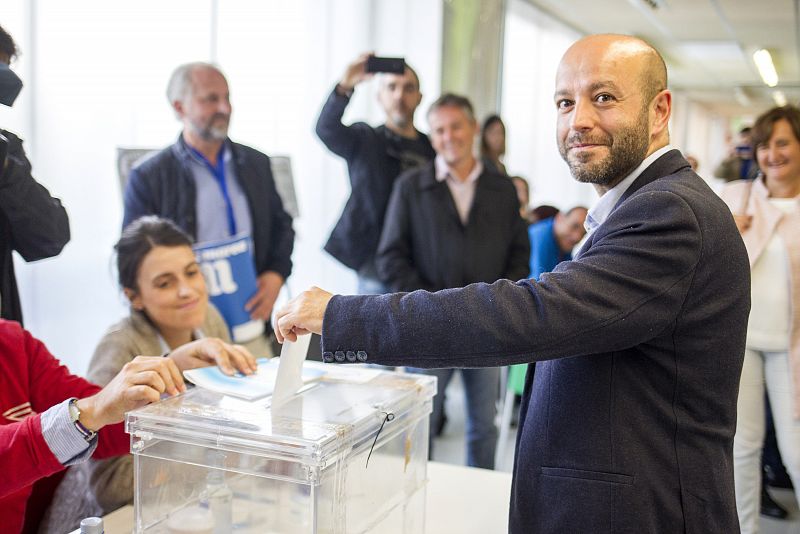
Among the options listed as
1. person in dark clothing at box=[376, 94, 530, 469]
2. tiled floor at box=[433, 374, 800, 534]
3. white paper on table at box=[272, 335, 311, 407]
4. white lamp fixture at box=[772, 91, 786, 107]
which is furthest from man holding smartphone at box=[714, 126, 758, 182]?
white lamp fixture at box=[772, 91, 786, 107]

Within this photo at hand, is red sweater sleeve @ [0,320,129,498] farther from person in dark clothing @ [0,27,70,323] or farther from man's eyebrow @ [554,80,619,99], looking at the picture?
man's eyebrow @ [554,80,619,99]

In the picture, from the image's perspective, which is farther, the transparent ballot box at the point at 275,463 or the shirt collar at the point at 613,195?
the shirt collar at the point at 613,195

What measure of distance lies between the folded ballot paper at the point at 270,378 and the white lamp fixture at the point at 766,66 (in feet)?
29.5

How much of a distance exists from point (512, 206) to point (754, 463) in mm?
1145

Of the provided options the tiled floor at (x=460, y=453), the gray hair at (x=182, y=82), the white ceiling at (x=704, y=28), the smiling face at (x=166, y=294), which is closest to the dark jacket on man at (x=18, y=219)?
the smiling face at (x=166, y=294)

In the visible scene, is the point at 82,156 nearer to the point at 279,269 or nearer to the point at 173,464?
the point at 279,269

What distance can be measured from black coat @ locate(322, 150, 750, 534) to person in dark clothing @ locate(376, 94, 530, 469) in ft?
5.31

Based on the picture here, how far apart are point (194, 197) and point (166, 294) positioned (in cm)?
63

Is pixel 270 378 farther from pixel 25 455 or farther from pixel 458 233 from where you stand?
pixel 458 233

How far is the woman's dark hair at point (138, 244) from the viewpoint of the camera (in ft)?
6.44

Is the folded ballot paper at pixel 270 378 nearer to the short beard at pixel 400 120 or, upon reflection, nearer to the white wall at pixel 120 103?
the white wall at pixel 120 103

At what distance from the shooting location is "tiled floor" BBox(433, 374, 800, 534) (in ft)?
9.73

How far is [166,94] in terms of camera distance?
268cm

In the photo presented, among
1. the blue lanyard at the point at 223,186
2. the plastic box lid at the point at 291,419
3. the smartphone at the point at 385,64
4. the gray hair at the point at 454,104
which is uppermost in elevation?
the smartphone at the point at 385,64
